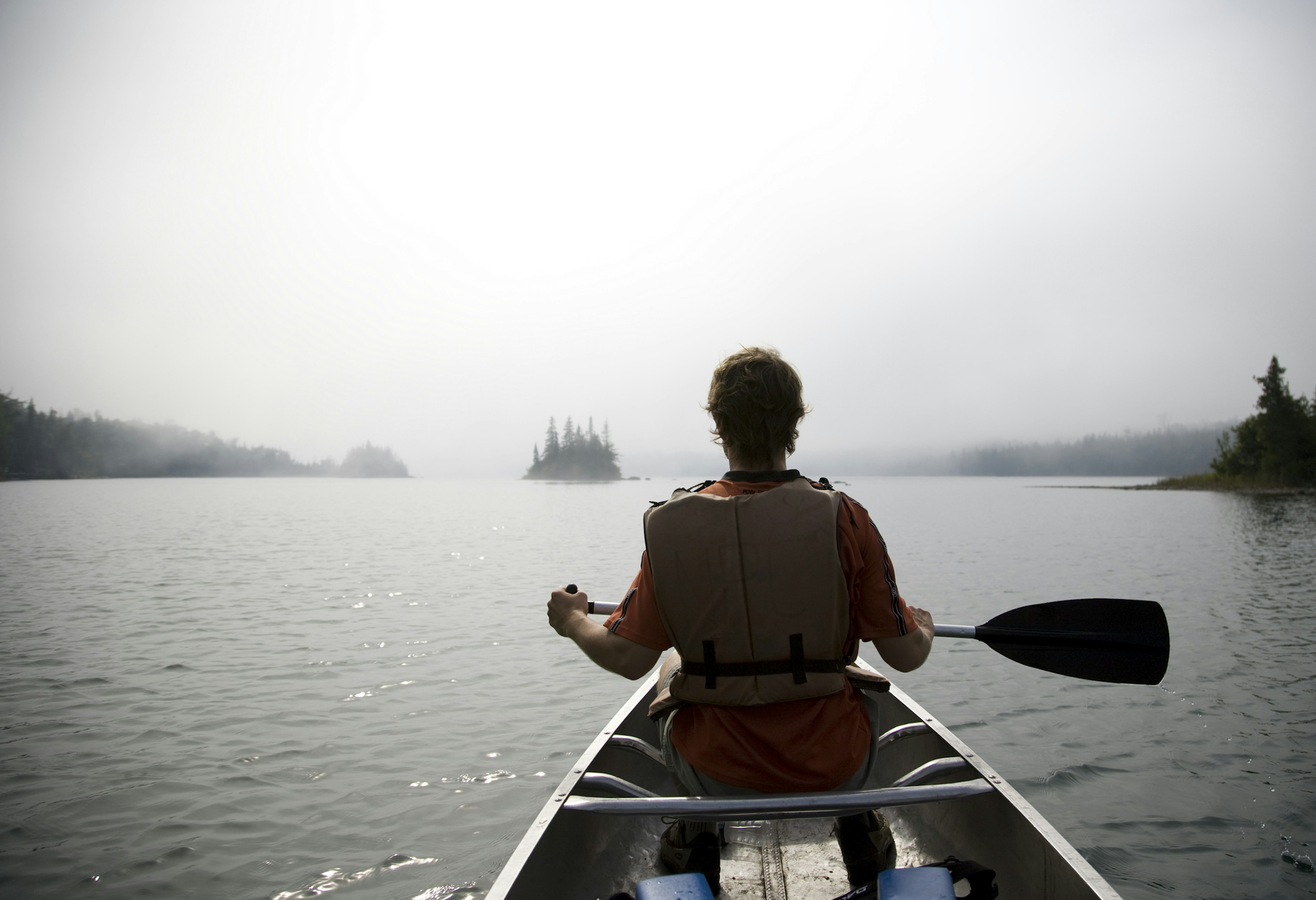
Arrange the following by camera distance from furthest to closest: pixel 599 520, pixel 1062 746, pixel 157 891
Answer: pixel 599 520
pixel 1062 746
pixel 157 891

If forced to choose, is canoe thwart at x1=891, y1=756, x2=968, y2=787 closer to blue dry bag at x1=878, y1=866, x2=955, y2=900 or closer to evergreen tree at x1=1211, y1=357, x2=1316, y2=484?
blue dry bag at x1=878, y1=866, x2=955, y2=900

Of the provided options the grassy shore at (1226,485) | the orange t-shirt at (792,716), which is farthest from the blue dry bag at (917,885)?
the grassy shore at (1226,485)

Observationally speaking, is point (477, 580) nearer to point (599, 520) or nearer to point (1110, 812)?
point (1110, 812)

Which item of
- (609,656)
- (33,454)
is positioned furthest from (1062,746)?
(33,454)

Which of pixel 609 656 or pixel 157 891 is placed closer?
pixel 609 656

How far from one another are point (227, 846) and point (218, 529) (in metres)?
32.7

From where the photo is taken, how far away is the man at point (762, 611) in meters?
2.45

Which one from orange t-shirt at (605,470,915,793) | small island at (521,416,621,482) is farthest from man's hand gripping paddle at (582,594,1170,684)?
small island at (521,416,621,482)

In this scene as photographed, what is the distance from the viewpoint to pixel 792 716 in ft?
8.43

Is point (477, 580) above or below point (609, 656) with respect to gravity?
below

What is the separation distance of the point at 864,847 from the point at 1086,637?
201 cm

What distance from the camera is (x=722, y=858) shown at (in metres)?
3.79

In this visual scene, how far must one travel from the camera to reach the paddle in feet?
12.4

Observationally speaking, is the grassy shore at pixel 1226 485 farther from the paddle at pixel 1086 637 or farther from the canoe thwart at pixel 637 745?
the canoe thwart at pixel 637 745
